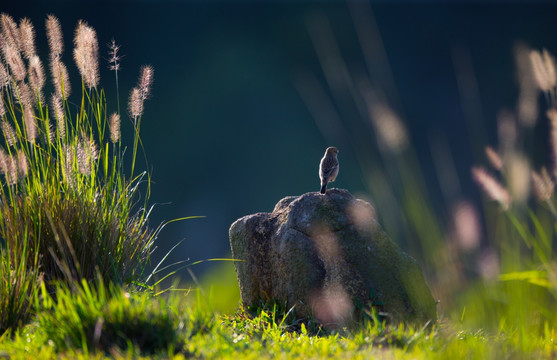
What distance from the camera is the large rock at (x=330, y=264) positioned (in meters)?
4.24

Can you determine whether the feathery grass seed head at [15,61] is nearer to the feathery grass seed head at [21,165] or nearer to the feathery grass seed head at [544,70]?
the feathery grass seed head at [21,165]

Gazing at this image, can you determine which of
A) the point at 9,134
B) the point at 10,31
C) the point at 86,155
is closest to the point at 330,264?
the point at 86,155

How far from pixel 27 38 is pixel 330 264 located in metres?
2.82

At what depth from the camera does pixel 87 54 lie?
12.1ft

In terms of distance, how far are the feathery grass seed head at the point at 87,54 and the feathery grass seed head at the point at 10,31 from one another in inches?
Result: 15.4

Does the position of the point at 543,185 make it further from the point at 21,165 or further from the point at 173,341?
the point at 21,165

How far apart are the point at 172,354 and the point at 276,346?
0.75 meters

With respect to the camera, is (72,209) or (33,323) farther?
(72,209)

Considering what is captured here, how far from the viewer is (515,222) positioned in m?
2.88

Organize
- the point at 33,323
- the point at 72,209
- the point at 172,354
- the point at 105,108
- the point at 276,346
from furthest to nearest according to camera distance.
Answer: the point at 105,108 → the point at 72,209 → the point at 33,323 → the point at 276,346 → the point at 172,354

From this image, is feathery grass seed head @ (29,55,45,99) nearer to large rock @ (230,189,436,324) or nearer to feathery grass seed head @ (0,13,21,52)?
feathery grass seed head @ (0,13,21,52)

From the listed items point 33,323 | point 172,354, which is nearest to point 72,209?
point 33,323

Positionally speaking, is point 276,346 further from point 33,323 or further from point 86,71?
point 86,71

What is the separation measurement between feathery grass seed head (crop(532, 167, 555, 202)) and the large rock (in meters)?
1.61
